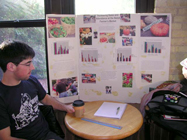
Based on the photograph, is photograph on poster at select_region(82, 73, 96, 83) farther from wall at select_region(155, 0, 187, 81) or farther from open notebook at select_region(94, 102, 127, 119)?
wall at select_region(155, 0, 187, 81)

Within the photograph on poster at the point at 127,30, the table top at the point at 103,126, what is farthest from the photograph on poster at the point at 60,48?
the table top at the point at 103,126

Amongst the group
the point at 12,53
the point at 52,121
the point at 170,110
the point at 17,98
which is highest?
the point at 12,53

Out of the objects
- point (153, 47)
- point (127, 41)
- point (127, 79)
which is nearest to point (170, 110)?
point (127, 79)

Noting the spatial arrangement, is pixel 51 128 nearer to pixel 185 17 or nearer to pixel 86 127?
pixel 86 127

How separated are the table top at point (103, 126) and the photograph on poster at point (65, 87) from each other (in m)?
0.53

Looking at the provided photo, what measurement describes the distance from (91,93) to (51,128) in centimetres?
68

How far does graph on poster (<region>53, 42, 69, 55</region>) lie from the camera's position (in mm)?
1962

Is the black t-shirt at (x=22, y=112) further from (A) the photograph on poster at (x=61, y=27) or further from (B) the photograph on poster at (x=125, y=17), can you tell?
(B) the photograph on poster at (x=125, y=17)

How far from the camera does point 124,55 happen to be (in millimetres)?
1966

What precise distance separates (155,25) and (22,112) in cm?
160

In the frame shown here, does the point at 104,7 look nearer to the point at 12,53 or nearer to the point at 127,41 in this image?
the point at 127,41

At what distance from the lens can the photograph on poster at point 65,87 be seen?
6.61 ft

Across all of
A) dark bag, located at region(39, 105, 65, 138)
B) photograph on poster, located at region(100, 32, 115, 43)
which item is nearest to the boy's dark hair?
dark bag, located at region(39, 105, 65, 138)

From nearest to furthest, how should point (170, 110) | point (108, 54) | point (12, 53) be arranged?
point (12, 53), point (170, 110), point (108, 54)
